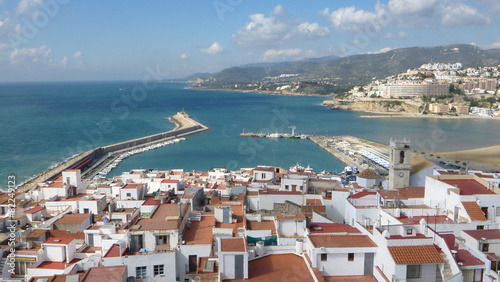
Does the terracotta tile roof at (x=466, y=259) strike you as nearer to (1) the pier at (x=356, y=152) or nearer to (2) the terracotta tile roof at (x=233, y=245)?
(2) the terracotta tile roof at (x=233, y=245)

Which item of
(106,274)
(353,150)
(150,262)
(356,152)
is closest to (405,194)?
(150,262)

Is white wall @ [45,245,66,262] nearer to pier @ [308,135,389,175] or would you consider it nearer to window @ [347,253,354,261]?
window @ [347,253,354,261]


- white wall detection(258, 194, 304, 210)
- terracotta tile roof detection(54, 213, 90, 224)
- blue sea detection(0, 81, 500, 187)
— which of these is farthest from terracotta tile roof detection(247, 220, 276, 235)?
blue sea detection(0, 81, 500, 187)

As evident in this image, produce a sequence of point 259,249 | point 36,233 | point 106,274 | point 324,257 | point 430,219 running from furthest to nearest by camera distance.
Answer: point 36,233 → point 430,219 → point 259,249 → point 324,257 → point 106,274

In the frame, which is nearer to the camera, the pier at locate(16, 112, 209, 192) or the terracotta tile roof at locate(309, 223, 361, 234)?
the terracotta tile roof at locate(309, 223, 361, 234)

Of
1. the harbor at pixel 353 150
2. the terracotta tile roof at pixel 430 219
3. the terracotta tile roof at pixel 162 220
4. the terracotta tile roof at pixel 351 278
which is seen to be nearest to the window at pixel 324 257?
the terracotta tile roof at pixel 351 278

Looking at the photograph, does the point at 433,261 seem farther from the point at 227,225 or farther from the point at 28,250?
the point at 28,250

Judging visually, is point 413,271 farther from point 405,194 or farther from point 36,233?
point 36,233
